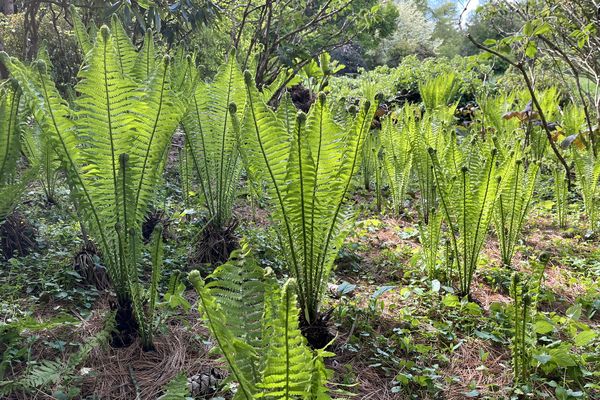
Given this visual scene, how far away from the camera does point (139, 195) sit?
1500mm

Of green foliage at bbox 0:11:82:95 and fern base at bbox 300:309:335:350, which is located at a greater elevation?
green foliage at bbox 0:11:82:95

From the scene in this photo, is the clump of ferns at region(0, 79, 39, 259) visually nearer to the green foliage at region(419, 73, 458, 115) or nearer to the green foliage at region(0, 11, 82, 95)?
the green foliage at region(0, 11, 82, 95)

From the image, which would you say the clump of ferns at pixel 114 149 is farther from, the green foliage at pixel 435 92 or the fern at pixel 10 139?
the green foliage at pixel 435 92

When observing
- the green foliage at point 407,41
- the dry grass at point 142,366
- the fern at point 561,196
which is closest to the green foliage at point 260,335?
the dry grass at point 142,366

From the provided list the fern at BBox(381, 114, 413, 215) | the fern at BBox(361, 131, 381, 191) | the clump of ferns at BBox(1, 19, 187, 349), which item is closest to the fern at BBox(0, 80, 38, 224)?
the clump of ferns at BBox(1, 19, 187, 349)

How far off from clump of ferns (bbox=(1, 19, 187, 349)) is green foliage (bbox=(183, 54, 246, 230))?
0.50 m

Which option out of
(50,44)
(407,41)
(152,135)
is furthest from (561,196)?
(407,41)

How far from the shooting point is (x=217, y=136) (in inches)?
82.3

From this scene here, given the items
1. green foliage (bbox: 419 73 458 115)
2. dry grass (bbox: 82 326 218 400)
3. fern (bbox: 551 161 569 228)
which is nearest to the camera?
dry grass (bbox: 82 326 218 400)

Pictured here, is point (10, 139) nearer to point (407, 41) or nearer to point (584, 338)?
point (584, 338)

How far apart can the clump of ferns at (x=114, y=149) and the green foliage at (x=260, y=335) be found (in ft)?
1.46

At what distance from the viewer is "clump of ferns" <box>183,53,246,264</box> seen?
2006 millimetres

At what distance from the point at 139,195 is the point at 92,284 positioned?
63 centimetres

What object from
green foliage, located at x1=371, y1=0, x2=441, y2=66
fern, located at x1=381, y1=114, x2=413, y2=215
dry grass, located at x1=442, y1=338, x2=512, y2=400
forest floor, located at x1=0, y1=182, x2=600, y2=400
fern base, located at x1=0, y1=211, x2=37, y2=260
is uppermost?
green foliage, located at x1=371, y1=0, x2=441, y2=66
